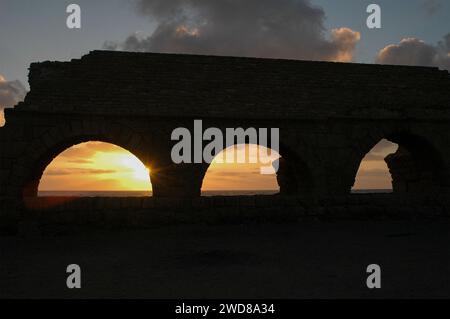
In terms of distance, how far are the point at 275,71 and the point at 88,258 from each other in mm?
11369

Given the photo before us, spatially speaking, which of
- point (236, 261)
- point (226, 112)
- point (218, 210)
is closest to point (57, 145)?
point (226, 112)

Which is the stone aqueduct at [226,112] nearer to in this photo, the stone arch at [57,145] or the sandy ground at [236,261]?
the stone arch at [57,145]

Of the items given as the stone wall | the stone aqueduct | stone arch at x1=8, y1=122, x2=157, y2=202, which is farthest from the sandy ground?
the stone aqueduct

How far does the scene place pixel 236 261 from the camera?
5.99 meters

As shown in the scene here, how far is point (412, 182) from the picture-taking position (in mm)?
17062

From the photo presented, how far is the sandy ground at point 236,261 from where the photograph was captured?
4.53m

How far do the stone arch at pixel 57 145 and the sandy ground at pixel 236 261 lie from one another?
3886mm

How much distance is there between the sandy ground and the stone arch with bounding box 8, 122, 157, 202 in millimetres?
3886

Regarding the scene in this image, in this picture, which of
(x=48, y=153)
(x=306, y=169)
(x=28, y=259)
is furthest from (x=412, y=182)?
(x=28, y=259)

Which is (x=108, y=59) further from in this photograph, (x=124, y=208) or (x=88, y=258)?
(x=88, y=258)

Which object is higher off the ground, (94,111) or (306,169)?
(94,111)

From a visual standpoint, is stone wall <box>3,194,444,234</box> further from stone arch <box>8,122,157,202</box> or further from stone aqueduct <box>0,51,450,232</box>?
stone arch <box>8,122,157,202</box>

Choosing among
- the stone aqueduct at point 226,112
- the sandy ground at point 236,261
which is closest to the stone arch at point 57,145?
the stone aqueduct at point 226,112

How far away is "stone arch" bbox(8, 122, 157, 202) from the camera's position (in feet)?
40.2
